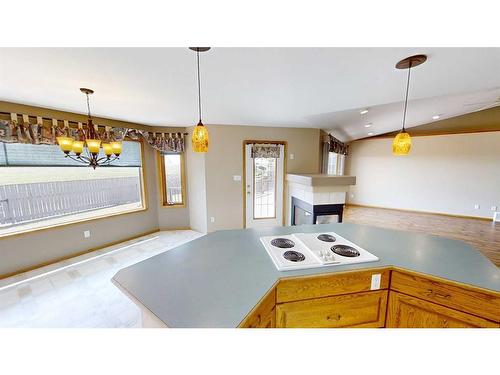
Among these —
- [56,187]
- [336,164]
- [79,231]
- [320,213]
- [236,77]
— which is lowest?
[79,231]

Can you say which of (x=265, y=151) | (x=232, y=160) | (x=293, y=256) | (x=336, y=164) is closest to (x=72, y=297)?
(x=293, y=256)

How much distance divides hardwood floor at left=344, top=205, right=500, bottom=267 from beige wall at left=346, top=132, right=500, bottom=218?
0.41 metres

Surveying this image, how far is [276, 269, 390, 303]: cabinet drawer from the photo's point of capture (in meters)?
1.07

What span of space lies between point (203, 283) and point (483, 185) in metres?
7.37

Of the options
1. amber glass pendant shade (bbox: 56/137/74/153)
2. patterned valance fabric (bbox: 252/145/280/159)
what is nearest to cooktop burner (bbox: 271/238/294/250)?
amber glass pendant shade (bbox: 56/137/74/153)

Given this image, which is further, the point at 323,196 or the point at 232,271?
the point at 323,196

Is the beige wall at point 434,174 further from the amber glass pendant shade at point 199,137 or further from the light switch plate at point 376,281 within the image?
the amber glass pendant shade at point 199,137

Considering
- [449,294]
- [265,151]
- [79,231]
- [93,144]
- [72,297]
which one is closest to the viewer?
[449,294]

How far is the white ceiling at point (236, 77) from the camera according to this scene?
4.24ft

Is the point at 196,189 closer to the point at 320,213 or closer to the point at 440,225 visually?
the point at 320,213

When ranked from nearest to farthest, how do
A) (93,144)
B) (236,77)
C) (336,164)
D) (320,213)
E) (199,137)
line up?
(199,137) < (236,77) < (93,144) < (320,213) < (336,164)

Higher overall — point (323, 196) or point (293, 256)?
point (323, 196)

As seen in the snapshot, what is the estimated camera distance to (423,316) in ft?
3.80

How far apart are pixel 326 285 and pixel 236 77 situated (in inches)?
69.3
